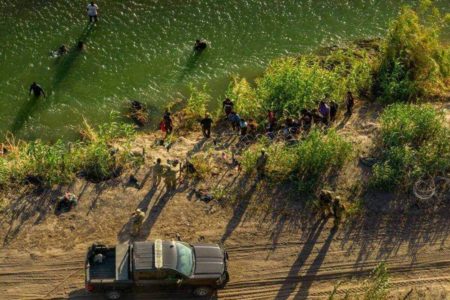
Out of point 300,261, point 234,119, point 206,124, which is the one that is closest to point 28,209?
point 206,124

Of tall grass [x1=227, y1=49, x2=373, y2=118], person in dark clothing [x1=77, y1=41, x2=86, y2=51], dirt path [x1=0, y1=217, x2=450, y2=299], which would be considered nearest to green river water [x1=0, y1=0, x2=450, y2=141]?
person in dark clothing [x1=77, y1=41, x2=86, y2=51]

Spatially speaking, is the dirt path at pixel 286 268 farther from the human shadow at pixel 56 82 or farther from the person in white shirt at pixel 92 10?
the person in white shirt at pixel 92 10

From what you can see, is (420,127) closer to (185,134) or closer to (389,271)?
(389,271)

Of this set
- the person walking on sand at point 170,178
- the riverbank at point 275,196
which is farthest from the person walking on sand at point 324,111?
the person walking on sand at point 170,178

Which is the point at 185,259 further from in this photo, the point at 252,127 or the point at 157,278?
the point at 252,127

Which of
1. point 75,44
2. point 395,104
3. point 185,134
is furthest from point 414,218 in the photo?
point 75,44

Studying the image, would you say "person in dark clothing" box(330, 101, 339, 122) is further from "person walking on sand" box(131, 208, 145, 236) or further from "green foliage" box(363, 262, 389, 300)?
"person walking on sand" box(131, 208, 145, 236)
